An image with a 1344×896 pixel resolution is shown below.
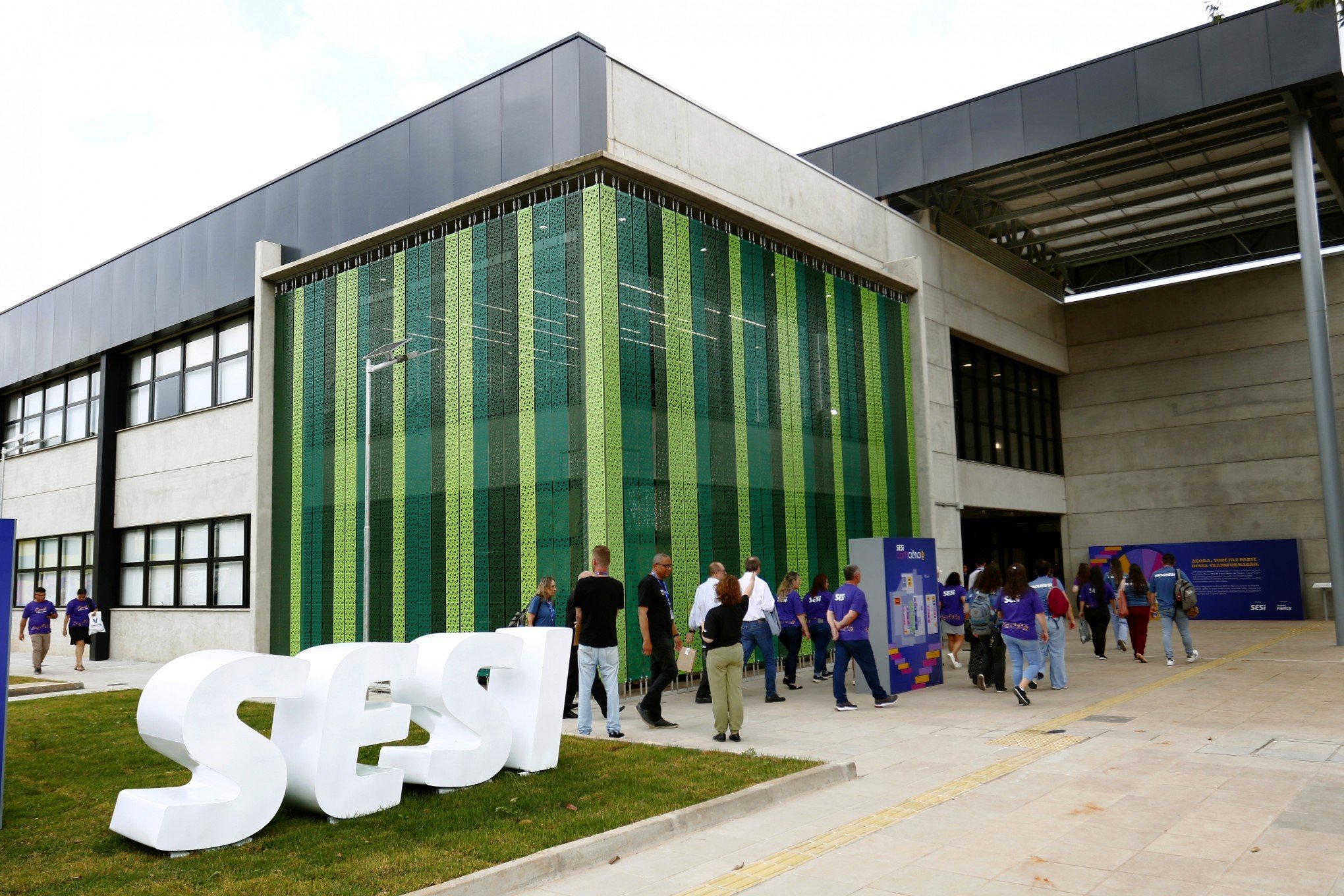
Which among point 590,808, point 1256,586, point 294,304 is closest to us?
point 590,808

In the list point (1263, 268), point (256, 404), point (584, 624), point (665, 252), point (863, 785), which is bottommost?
point (863, 785)

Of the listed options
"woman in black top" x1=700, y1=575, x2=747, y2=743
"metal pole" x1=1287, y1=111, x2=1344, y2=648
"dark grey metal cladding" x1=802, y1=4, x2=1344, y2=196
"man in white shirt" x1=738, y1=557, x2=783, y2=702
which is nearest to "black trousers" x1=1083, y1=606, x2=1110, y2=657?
"metal pole" x1=1287, y1=111, x2=1344, y2=648

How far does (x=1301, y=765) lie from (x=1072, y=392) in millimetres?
23895

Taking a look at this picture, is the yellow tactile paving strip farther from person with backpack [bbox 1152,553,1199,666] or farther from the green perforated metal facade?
the green perforated metal facade

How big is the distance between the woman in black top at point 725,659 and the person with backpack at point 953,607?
6.43 m

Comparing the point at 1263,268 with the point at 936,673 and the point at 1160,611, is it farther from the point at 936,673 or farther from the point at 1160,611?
the point at 936,673

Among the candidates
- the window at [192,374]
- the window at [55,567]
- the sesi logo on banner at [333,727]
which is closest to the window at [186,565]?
the window at [55,567]

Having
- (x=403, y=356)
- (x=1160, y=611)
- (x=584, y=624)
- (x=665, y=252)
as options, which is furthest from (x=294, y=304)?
(x=1160, y=611)

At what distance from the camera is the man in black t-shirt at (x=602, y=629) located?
996 centimetres

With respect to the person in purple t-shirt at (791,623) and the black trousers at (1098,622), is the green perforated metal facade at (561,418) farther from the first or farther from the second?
the black trousers at (1098,622)

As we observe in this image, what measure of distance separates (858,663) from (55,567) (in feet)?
74.5

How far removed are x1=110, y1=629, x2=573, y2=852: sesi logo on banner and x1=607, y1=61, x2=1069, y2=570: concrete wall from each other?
28.3 feet

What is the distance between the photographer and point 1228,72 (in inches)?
→ 748

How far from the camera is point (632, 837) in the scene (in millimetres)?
6285
